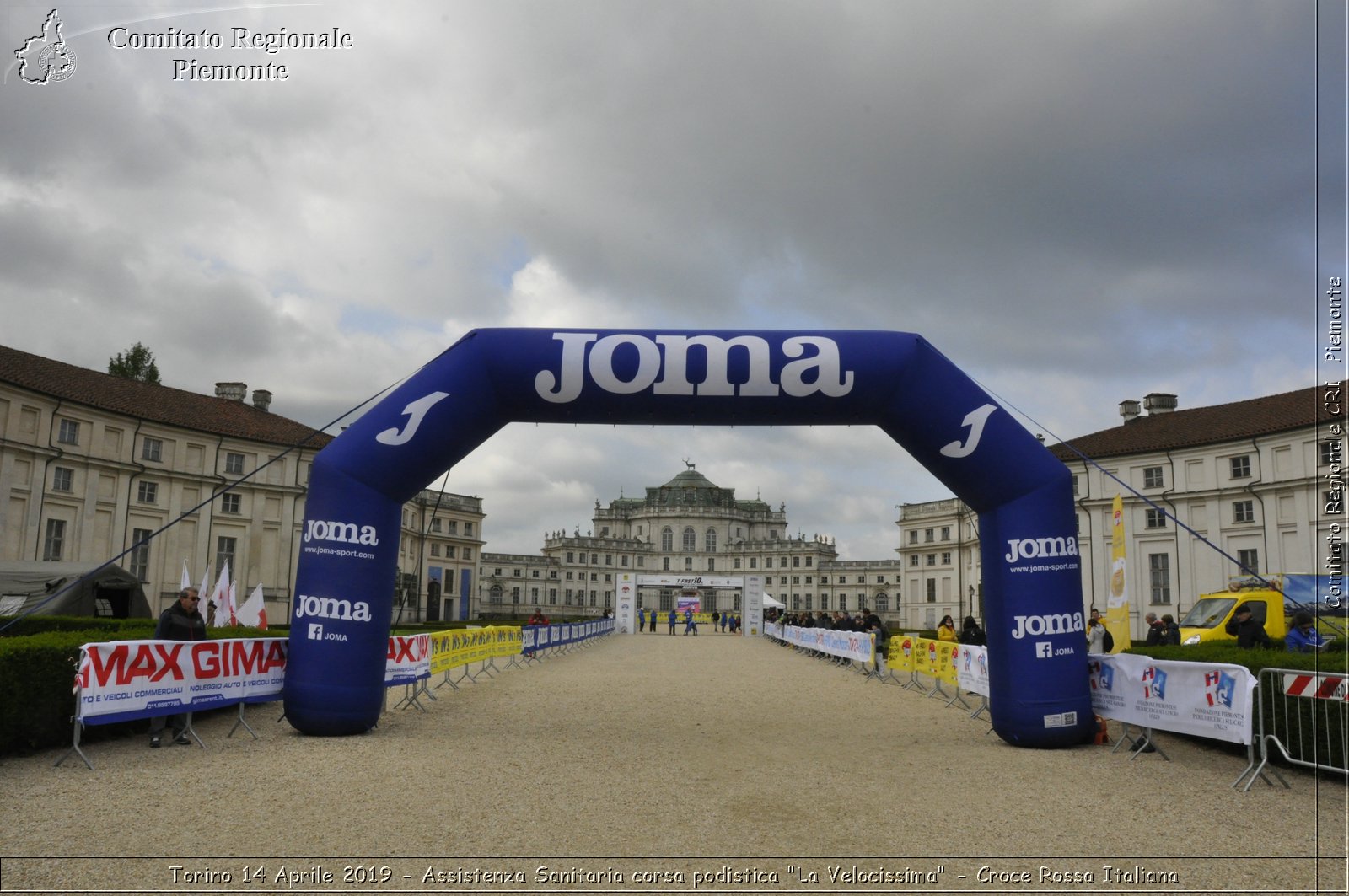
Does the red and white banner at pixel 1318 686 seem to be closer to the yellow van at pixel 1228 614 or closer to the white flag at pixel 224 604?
the yellow van at pixel 1228 614

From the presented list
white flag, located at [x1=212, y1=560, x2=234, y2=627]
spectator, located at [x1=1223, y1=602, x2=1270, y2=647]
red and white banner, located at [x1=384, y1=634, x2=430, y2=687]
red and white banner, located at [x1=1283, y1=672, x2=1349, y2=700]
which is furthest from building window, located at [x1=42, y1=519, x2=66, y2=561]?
red and white banner, located at [x1=1283, y1=672, x2=1349, y2=700]

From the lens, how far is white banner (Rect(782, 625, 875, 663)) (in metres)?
23.3

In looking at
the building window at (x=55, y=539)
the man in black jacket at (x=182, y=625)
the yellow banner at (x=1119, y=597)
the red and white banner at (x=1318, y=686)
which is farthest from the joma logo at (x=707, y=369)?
the building window at (x=55, y=539)

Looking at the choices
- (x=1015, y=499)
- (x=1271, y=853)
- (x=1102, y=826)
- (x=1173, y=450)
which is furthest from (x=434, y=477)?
(x=1173, y=450)

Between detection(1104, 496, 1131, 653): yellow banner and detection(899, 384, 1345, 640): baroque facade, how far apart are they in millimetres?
26146

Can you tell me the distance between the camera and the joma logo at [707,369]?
417 inches

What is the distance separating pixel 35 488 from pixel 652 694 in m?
35.8

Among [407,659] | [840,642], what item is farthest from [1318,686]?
[840,642]

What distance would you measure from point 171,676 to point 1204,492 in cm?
5133

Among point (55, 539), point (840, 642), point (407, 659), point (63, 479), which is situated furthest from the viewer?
point (63, 479)

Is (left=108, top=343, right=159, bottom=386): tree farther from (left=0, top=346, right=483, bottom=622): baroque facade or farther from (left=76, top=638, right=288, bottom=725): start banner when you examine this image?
(left=76, top=638, right=288, bottom=725): start banner

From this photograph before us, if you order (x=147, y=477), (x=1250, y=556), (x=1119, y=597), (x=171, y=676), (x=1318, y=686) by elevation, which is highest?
(x=147, y=477)

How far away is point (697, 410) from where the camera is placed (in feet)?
35.8

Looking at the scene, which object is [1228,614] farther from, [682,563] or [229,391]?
[682,563]
